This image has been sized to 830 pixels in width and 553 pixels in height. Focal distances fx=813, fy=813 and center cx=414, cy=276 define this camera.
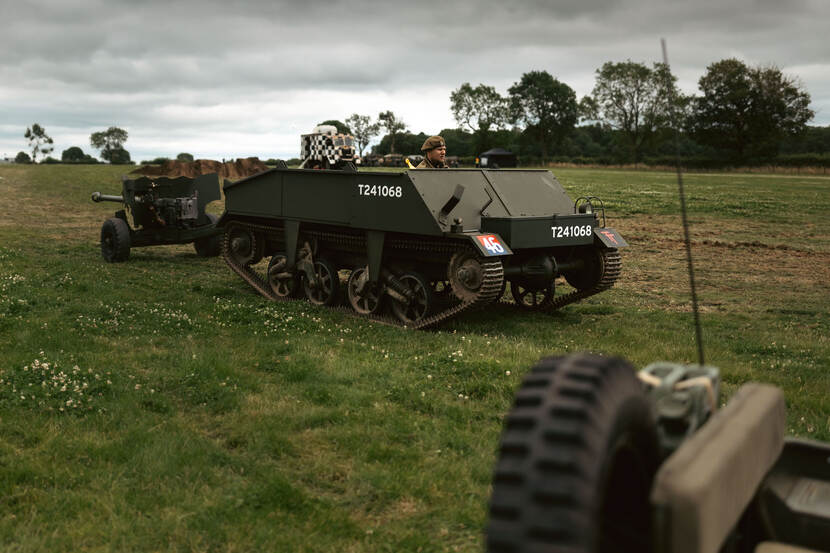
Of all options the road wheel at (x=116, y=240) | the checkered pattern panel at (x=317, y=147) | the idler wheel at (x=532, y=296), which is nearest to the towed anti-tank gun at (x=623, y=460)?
the idler wheel at (x=532, y=296)

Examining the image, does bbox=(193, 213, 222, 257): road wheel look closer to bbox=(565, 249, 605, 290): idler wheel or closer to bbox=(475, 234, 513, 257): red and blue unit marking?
bbox=(565, 249, 605, 290): idler wheel

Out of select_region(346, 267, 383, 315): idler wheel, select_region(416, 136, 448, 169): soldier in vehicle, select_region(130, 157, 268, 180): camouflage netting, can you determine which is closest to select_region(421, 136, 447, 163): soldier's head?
select_region(416, 136, 448, 169): soldier in vehicle

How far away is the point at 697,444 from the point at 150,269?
50.1 feet

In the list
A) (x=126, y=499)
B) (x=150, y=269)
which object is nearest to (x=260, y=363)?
(x=126, y=499)

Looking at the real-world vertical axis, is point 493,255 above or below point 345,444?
above

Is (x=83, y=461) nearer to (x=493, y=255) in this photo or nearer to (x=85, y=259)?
(x=493, y=255)

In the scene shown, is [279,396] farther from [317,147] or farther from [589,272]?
[317,147]

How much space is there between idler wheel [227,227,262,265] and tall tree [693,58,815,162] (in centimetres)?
6099

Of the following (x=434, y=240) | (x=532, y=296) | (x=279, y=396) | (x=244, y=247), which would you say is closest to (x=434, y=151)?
(x=434, y=240)

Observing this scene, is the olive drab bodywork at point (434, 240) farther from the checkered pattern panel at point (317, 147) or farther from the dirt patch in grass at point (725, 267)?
the dirt patch in grass at point (725, 267)

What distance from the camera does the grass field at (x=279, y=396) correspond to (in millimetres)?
4867

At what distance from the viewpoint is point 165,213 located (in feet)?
58.1

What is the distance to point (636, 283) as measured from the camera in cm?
1504

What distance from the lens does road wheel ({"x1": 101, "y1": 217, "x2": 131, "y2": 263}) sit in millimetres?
16969
